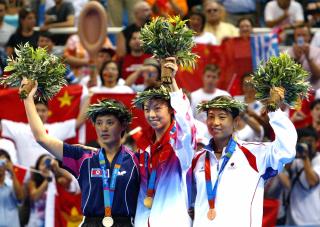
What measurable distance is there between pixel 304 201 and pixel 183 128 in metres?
5.54

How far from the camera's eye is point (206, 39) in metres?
17.8

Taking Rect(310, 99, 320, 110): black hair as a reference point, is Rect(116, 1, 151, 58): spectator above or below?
above

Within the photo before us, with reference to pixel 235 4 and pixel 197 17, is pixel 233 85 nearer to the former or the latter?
pixel 197 17

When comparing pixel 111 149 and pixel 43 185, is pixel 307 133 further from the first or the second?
pixel 111 149

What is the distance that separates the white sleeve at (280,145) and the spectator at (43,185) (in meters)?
4.74

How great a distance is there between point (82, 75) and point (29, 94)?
7041mm

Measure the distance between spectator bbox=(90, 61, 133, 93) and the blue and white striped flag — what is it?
2215mm

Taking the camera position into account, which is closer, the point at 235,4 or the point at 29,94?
the point at 29,94

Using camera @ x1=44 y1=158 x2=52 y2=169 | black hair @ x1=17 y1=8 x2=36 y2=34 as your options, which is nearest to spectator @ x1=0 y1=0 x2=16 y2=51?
black hair @ x1=17 y1=8 x2=36 y2=34

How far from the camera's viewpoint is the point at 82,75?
17688 millimetres

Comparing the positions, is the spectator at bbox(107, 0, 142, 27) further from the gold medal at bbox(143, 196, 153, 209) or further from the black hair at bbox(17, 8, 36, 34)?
the gold medal at bbox(143, 196, 153, 209)

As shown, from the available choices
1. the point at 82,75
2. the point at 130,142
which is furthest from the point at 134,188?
the point at 82,75

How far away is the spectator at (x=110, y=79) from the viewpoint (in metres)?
16.2

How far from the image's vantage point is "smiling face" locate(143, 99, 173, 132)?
10.7m
